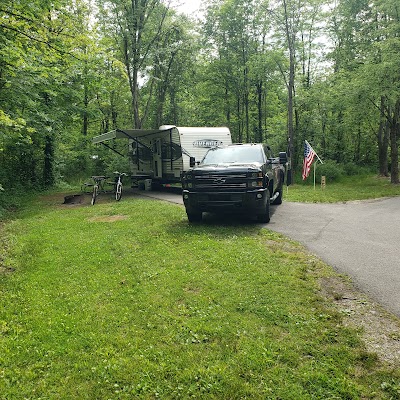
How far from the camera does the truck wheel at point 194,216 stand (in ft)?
28.0

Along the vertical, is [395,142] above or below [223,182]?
above

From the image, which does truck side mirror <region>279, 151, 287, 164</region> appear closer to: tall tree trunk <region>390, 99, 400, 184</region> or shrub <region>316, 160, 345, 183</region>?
tall tree trunk <region>390, 99, 400, 184</region>

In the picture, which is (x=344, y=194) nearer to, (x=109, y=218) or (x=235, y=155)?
(x=235, y=155)

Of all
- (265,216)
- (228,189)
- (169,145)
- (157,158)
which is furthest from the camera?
(157,158)

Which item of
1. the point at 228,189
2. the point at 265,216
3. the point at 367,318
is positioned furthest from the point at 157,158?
the point at 367,318

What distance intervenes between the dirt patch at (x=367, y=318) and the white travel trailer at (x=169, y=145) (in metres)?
10.0

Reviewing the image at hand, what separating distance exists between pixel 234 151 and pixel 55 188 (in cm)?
1376

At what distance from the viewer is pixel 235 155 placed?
9523 millimetres

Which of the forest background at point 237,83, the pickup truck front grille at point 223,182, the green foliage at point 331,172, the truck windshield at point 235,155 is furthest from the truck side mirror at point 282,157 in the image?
the green foliage at point 331,172

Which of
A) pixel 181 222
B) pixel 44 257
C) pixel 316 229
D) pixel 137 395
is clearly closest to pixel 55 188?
pixel 181 222

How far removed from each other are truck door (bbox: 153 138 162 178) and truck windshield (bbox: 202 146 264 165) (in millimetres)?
7407

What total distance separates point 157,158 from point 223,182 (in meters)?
9.87

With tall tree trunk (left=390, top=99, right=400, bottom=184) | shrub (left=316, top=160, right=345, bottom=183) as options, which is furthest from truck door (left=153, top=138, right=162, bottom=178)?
tall tree trunk (left=390, top=99, right=400, bottom=184)

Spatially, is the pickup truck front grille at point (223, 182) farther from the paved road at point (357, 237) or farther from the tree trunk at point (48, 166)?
the tree trunk at point (48, 166)
